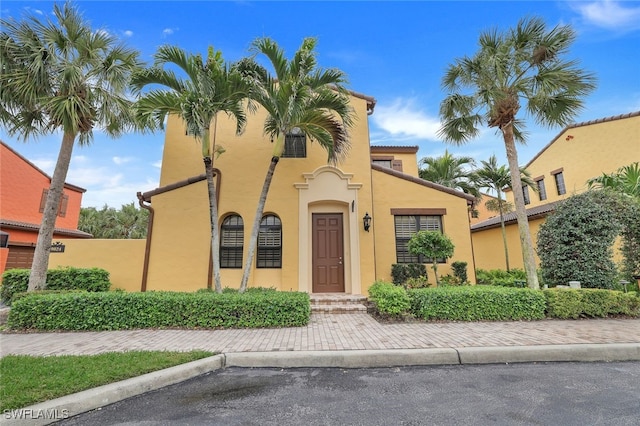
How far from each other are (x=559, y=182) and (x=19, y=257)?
31.3 m

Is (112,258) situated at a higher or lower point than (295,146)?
lower

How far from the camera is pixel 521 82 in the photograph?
27.6 feet

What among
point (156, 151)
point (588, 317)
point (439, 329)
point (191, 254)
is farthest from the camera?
point (156, 151)

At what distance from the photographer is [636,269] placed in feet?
28.6

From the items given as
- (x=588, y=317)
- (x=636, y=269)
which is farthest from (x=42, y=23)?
(x=636, y=269)

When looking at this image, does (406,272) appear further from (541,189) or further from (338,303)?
(541,189)

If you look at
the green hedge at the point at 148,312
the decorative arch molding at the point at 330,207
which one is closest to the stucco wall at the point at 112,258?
the green hedge at the point at 148,312

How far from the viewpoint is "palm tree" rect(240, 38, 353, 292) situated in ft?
23.1

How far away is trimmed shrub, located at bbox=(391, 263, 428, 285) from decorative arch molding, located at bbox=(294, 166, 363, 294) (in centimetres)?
138

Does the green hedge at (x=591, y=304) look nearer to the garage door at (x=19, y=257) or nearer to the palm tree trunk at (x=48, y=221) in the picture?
the palm tree trunk at (x=48, y=221)

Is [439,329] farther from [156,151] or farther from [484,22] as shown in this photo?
[156,151]

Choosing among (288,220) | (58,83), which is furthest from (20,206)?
(288,220)

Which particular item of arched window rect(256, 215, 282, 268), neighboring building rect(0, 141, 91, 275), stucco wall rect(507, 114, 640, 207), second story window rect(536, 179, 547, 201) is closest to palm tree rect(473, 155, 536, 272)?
stucco wall rect(507, 114, 640, 207)

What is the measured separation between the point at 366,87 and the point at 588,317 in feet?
33.6
